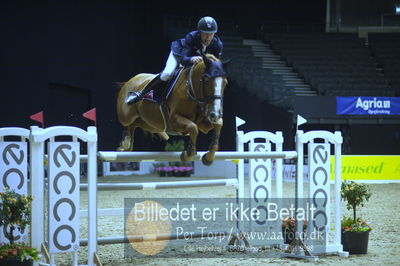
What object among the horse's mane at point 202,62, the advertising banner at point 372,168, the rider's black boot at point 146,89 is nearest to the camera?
the horse's mane at point 202,62

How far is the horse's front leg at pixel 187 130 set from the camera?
484cm

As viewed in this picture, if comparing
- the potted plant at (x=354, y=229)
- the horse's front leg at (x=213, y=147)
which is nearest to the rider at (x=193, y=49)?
the horse's front leg at (x=213, y=147)

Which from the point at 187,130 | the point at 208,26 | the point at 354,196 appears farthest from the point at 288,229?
the point at 208,26

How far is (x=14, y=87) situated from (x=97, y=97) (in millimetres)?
2955

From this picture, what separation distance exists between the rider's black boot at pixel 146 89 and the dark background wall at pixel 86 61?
10.1 metres

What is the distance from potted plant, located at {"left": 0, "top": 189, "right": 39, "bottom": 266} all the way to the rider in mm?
1649

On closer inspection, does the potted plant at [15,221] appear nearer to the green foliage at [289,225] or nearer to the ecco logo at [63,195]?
the ecco logo at [63,195]

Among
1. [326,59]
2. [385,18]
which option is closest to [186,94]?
[326,59]

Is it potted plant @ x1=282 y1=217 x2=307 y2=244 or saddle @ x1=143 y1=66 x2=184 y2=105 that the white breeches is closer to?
saddle @ x1=143 y1=66 x2=184 y2=105

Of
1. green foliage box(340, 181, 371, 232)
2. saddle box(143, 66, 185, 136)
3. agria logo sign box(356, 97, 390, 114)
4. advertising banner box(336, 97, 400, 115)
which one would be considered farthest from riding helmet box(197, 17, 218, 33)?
agria logo sign box(356, 97, 390, 114)

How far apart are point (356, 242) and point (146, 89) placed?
95.0 inches

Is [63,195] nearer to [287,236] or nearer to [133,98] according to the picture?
[133,98]

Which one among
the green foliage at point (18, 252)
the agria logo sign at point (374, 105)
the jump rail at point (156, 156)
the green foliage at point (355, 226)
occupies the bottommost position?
the green foliage at point (355, 226)

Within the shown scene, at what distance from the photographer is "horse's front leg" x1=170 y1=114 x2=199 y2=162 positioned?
190 inches
